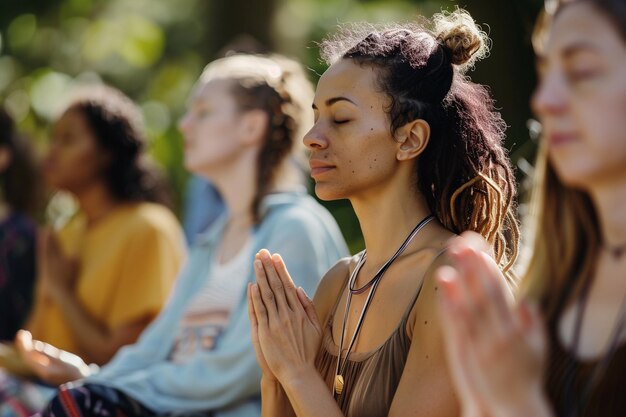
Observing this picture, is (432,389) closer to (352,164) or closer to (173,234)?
(352,164)

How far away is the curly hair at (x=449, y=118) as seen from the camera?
2.38 meters

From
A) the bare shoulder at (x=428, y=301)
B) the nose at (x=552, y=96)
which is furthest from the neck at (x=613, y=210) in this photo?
the bare shoulder at (x=428, y=301)

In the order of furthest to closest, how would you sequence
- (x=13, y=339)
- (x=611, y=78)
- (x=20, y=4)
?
(x=20, y=4), (x=13, y=339), (x=611, y=78)

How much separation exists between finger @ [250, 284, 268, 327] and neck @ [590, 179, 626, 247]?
839 millimetres

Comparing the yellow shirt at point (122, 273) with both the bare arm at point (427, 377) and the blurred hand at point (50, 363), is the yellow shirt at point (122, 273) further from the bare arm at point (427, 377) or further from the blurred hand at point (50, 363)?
the bare arm at point (427, 377)

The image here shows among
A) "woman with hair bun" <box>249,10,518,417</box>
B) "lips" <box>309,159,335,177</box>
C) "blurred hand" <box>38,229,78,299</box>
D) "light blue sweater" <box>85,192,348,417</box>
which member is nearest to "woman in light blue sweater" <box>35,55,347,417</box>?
"light blue sweater" <box>85,192,348,417</box>

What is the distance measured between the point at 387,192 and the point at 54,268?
7.21ft

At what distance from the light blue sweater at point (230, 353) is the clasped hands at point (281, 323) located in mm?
954

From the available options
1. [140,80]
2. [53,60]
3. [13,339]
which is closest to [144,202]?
[13,339]

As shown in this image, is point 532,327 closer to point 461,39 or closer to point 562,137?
point 562,137

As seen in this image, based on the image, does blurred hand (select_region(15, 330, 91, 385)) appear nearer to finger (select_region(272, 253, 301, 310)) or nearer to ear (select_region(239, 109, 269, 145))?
ear (select_region(239, 109, 269, 145))

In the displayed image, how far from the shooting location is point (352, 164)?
2.37 meters

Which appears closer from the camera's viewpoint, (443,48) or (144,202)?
(443,48)

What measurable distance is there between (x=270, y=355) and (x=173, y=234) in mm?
2095
